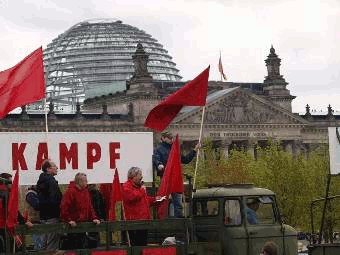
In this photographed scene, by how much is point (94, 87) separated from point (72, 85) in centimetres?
978

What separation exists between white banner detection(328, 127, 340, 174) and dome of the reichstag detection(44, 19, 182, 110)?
12660cm

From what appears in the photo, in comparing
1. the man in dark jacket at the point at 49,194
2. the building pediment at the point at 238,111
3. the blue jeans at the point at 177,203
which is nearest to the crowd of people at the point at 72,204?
the man in dark jacket at the point at 49,194

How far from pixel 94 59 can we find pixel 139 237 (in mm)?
137063

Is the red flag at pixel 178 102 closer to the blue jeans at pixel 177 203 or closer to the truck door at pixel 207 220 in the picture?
the blue jeans at pixel 177 203

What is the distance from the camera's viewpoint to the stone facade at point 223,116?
114 m

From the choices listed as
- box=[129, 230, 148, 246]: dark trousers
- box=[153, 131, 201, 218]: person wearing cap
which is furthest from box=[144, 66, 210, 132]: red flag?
box=[129, 230, 148, 246]: dark trousers

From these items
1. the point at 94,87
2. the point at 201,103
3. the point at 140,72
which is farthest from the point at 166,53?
the point at 201,103

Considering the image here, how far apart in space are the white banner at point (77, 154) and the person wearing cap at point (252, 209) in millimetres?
1796

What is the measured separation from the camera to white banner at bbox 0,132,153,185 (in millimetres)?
18250

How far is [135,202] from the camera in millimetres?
17906

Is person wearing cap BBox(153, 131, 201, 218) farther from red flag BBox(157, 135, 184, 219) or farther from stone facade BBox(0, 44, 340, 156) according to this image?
stone facade BBox(0, 44, 340, 156)

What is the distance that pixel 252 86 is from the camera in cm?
12925

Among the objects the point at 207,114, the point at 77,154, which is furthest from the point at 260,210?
the point at 207,114

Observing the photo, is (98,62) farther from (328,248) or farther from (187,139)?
(328,248)
